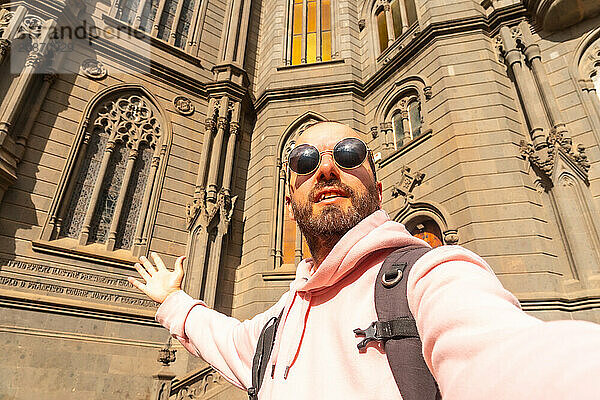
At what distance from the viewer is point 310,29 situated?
38.6 feet

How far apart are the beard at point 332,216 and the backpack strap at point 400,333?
0.29 metres

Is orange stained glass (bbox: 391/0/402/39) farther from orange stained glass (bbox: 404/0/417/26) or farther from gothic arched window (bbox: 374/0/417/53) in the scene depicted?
orange stained glass (bbox: 404/0/417/26)

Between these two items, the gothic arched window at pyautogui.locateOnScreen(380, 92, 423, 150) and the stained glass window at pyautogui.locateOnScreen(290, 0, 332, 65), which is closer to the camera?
the gothic arched window at pyautogui.locateOnScreen(380, 92, 423, 150)

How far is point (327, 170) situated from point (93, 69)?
996 centimetres

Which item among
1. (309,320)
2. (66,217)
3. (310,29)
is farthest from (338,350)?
(310,29)

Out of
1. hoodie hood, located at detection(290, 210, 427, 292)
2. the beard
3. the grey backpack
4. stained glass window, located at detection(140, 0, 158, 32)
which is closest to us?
the grey backpack

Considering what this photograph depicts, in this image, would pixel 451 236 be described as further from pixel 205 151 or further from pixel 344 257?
pixel 205 151

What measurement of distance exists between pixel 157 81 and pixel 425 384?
1076 cm

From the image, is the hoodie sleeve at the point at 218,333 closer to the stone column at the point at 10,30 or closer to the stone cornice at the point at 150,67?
the stone column at the point at 10,30

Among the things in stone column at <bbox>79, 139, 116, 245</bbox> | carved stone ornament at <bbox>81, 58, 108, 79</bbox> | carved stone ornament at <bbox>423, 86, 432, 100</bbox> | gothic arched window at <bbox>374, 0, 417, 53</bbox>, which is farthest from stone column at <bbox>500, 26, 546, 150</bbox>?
carved stone ornament at <bbox>81, 58, 108, 79</bbox>

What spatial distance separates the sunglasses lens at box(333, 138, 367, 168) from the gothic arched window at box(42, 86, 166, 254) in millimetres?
7634

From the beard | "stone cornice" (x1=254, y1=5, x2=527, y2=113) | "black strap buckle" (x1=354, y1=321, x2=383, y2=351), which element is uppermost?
"stone cornice" (x1=254, y1=5, x2=527, y2=113)

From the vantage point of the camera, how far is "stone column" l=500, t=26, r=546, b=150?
6188mm

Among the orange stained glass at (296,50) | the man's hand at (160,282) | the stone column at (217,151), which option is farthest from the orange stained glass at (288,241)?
the man's hand at (160,282)
